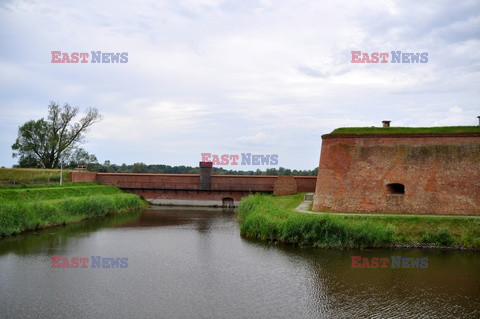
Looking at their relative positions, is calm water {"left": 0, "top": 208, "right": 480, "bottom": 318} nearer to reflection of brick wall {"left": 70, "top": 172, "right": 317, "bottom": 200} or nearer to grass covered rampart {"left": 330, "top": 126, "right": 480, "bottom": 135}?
grass covered rampart {"left": 330, "top": 126, "right": 480, "bottom": 135}

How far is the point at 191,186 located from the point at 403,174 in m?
19.0

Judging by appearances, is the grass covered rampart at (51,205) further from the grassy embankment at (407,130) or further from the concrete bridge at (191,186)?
the grassy embankment at (407,130)

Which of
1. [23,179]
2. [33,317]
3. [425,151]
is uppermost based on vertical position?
[425,151]

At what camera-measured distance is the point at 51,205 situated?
2256 centimetres

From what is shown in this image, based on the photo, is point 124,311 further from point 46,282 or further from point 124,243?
point 124,243

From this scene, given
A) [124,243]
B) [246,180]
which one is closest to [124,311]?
[124,243]

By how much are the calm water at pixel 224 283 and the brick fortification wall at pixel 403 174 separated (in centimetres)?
374

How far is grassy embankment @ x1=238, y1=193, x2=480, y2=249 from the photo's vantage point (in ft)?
52.7

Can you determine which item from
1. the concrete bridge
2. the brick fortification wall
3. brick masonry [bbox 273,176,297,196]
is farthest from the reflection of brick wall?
the brick fortification wall

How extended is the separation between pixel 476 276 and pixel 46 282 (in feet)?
38.8

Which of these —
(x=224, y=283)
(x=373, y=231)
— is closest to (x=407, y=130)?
(x=373, y=231)

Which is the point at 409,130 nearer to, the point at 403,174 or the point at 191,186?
the point at 403,174

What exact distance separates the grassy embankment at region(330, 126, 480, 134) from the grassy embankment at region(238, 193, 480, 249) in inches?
158

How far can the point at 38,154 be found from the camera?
39.1 meters
